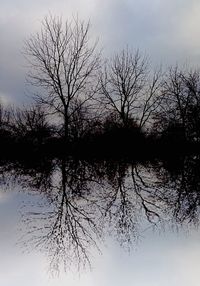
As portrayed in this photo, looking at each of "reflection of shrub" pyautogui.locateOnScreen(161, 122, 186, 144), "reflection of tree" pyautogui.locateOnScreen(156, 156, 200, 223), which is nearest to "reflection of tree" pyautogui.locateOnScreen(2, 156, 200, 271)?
"reflection of tree" pyautogui.locateOnScreen(156, 156, 200, 223)

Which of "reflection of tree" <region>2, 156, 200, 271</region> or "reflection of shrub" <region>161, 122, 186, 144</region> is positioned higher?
"reflection of shrub" <region>161, 122, 186, 144</region>

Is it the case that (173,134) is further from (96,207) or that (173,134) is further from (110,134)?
(96,207)

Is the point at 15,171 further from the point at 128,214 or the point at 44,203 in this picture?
the point at 128,214

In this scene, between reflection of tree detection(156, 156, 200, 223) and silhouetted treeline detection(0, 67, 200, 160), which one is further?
silhouetted treeline detection(0, 67, 200, 160)

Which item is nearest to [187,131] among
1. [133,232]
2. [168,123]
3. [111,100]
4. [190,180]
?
[168,123]

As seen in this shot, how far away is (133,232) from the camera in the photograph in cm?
909

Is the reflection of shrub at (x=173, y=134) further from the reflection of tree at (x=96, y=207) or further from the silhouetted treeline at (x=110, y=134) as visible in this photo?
the reflection of tree at (x=96, y=207)

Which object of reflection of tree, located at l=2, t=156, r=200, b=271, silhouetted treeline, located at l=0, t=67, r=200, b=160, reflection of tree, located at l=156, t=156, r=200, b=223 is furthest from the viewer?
silhouetted treeline, located at l=0, t=67, r=200, b=160

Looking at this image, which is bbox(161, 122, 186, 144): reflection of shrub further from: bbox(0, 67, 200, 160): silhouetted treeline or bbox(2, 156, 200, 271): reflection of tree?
bbox(2, 156, 200, 271): reflection of tree

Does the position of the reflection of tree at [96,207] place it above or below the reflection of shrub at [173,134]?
below

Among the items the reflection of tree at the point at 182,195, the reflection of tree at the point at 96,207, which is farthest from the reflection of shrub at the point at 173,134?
the reflection of tree at the point at 182,195

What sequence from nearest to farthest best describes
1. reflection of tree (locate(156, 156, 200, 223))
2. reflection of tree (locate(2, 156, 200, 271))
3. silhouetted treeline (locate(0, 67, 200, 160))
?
1. reflection of tree (locate(2, 156, 200, 271))
2. reflection of tree (locate(156, 156, 200, 223))
3. silhouetted treeline (locate(0, 67, 200, 160))

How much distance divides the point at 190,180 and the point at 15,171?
9.38 m

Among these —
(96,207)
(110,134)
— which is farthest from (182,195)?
(110,134)
